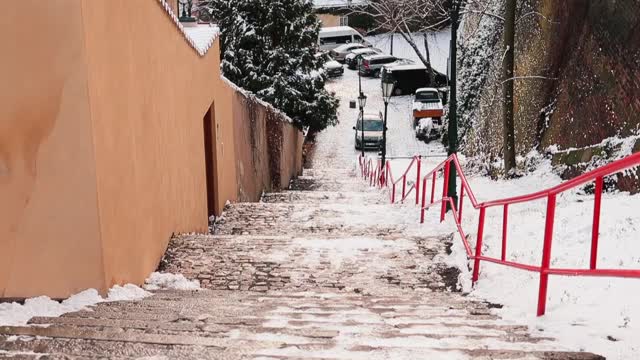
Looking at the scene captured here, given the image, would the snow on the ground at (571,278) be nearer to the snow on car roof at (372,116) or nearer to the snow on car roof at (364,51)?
the snow on car roof at (372,116)

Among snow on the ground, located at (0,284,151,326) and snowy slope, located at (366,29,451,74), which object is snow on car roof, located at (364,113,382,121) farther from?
snow on the ground, located at (0,284,151,326)

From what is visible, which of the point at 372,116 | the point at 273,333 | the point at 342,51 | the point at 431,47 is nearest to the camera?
the point at 273,333

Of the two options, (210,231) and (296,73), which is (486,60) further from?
(210,231)

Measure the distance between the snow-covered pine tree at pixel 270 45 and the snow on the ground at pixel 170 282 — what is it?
65.9 ft

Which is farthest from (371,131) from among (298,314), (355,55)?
(298,314)

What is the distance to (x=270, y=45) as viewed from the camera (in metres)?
25.2

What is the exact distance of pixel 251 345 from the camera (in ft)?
10.1

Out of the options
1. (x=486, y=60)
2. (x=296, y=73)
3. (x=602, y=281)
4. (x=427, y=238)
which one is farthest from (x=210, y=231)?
(x=296, y=73)

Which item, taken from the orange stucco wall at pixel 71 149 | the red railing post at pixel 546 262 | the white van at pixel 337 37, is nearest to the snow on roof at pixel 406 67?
the white van at pixel 337 37

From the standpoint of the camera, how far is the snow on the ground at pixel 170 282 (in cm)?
520

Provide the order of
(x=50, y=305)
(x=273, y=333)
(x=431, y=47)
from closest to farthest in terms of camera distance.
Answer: (x=273, y=333)
(x=50, y=305)
(x=431, y=47)

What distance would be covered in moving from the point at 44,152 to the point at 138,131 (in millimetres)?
1273

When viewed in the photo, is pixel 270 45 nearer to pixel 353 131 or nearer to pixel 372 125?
pixel 372 125

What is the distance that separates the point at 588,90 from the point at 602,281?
25.0 ft
